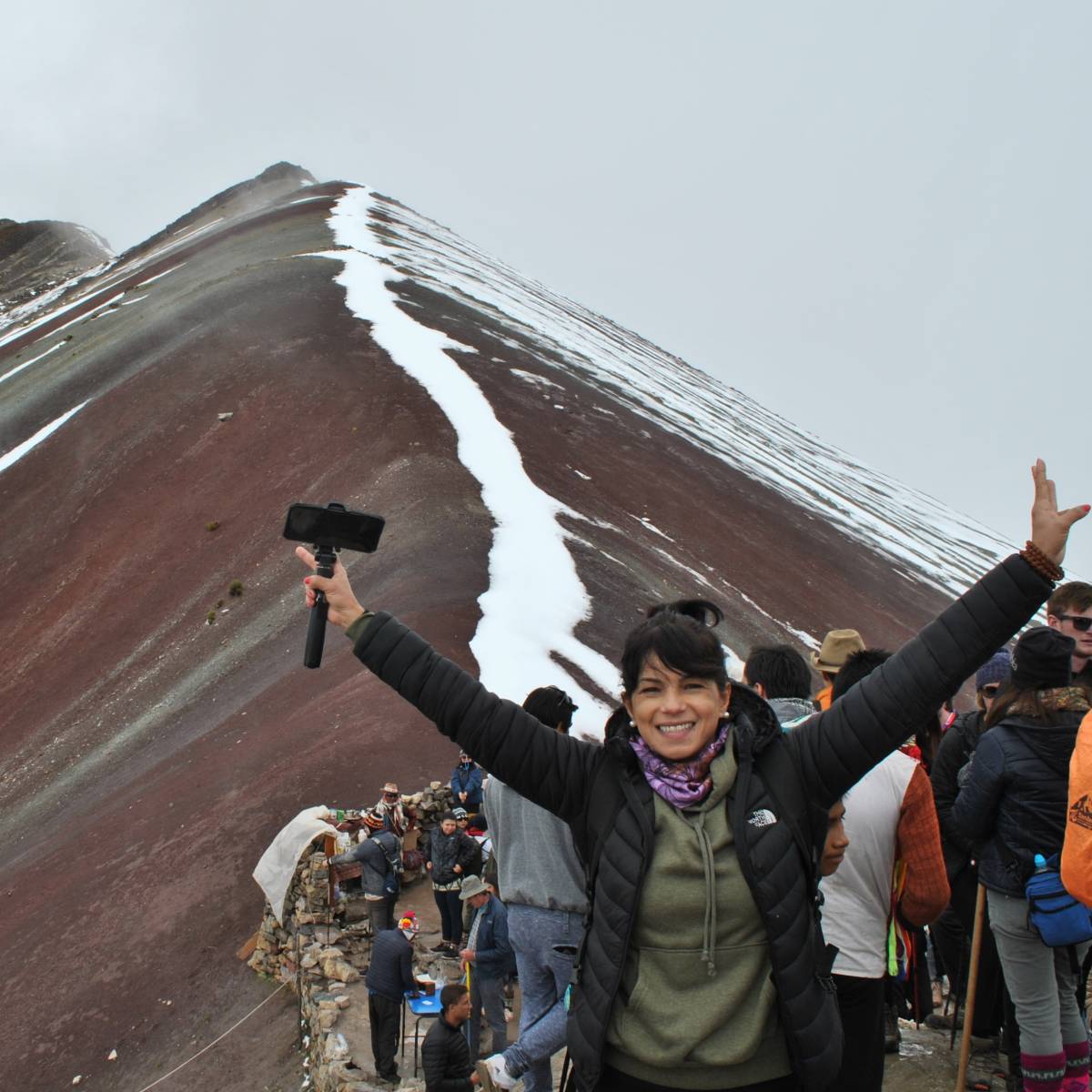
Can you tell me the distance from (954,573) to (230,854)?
103 ft

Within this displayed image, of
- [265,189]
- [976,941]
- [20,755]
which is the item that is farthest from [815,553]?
[265,189]

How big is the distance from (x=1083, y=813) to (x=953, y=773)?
2251 mm

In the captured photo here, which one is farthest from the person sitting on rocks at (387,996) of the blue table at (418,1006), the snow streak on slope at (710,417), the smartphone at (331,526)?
the snow streak on slope at (710,417)

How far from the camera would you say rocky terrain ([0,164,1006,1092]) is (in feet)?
34.8

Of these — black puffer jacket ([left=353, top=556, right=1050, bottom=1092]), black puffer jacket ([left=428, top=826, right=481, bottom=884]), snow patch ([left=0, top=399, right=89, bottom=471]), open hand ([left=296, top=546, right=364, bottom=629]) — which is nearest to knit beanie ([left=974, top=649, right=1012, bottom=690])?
black puffer jacket ([left=353, top=556, right=1050, bottom=1092])

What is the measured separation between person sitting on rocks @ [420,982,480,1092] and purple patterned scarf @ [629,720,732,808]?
14.6 feet

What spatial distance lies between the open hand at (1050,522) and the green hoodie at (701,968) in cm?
100

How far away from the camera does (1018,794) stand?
4.70 metres

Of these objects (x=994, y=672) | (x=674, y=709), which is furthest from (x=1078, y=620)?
(x=674, y=709)

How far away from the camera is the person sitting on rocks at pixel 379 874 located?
30.5 ft

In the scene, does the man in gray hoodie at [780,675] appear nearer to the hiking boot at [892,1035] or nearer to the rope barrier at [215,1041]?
the hiking boot at [892,1035]

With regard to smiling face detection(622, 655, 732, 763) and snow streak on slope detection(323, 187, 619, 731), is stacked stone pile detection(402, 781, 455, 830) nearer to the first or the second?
snow streak on slope detection(323, 187, 619, 731)

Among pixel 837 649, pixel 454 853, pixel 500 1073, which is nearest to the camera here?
pixel 500 1073

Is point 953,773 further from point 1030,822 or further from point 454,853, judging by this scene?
point 454,853
